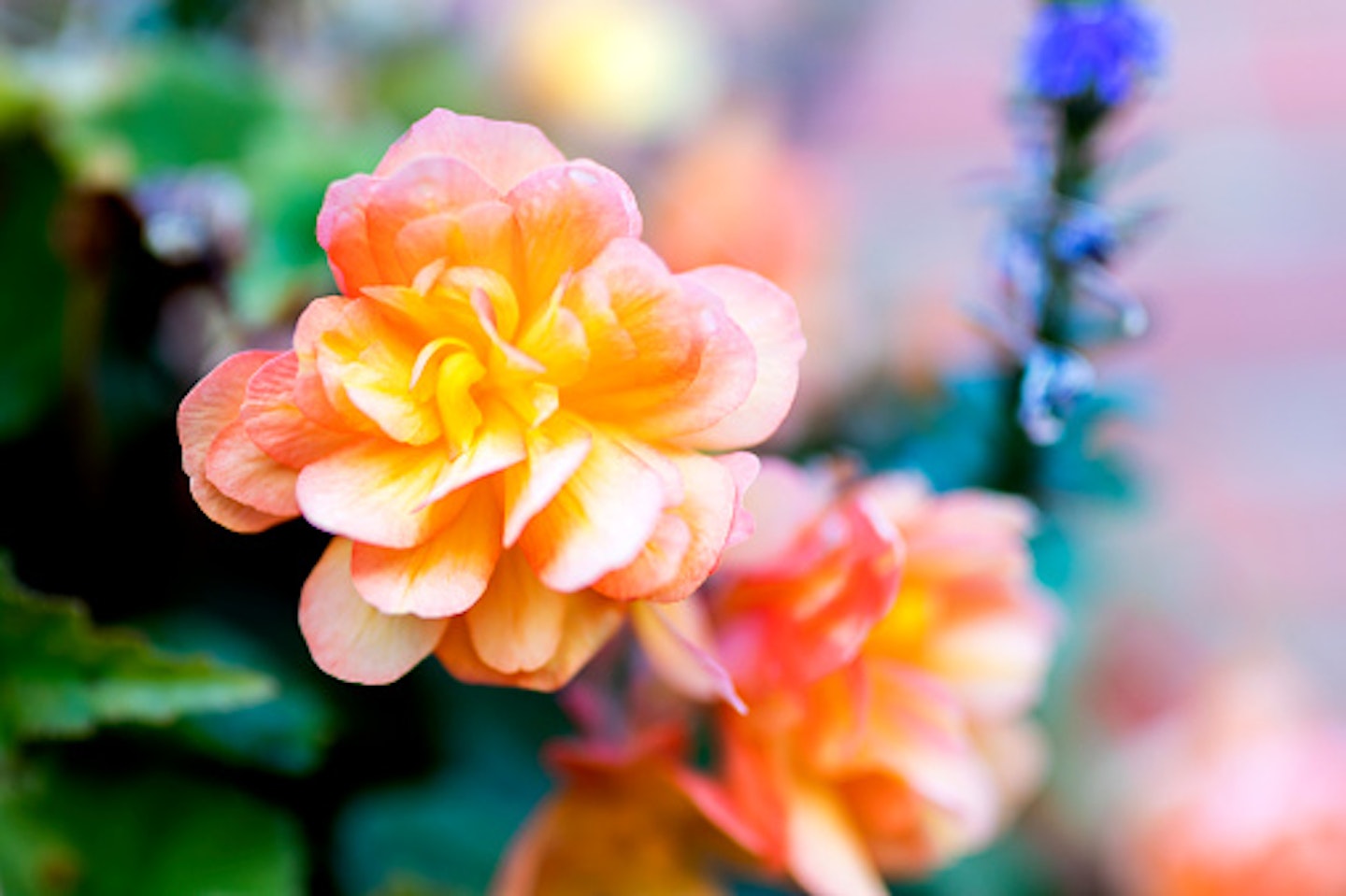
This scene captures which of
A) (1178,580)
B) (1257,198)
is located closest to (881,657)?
(1178,580)

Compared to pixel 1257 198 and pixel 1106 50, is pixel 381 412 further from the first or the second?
pixel 1257 198

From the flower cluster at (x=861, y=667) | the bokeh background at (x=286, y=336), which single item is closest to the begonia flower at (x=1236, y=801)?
the bokeh background at (x=286, y=336)

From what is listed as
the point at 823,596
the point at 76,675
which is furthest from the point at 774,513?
the point at 76,675

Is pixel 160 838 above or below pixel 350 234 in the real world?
below

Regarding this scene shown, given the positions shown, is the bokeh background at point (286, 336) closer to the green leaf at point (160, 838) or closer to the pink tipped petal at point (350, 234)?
the green leaf at point (160, 838)

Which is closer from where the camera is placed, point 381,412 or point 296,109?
point 381,412

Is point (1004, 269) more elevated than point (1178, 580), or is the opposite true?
point (1004, 269)

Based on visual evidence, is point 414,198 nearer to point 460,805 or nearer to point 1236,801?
point 460,805
